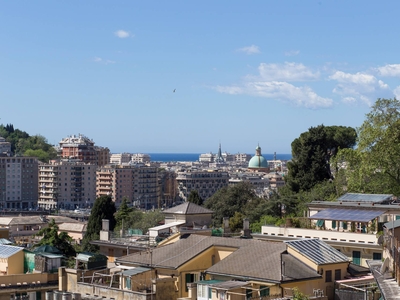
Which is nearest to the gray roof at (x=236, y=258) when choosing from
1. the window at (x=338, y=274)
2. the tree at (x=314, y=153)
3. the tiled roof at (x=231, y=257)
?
the tiled roof at (x=231, y=257)

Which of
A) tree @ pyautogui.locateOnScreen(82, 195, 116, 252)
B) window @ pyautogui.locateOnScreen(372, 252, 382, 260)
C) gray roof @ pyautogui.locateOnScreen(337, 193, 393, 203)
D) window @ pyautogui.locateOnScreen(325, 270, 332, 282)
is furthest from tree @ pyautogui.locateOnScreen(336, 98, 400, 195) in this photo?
tree @ pyautogui.locateOnScreen(82, 195, 116, 252)

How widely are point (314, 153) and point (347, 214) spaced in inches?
1532

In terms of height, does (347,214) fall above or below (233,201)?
above

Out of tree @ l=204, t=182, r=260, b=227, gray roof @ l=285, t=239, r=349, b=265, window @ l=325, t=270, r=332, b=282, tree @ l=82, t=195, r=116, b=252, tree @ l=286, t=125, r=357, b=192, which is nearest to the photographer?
window @ l=325, t=270, r=332, b=282

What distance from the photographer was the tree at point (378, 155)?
4388 centimetres

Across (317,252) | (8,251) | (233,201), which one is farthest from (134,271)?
(233,201)

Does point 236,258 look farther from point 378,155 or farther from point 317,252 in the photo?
point 378,155

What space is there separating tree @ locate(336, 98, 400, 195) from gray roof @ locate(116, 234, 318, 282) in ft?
56.8

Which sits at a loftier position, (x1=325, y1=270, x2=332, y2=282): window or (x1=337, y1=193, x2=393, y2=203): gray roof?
(x1=337, y1=193, x2=393, y2=203): gray roof

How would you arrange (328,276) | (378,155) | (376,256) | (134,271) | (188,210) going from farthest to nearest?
(378,155) < (188,210) < (376,256) < (134,271) < (328,276)

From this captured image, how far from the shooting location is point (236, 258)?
1005 inches

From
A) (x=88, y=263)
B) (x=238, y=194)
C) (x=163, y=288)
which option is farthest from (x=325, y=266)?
(x=238, y=194)

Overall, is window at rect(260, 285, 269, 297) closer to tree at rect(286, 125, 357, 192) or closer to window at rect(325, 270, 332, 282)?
window at rect(325, 270, 332, 282)

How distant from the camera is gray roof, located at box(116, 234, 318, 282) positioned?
24.0 meters
